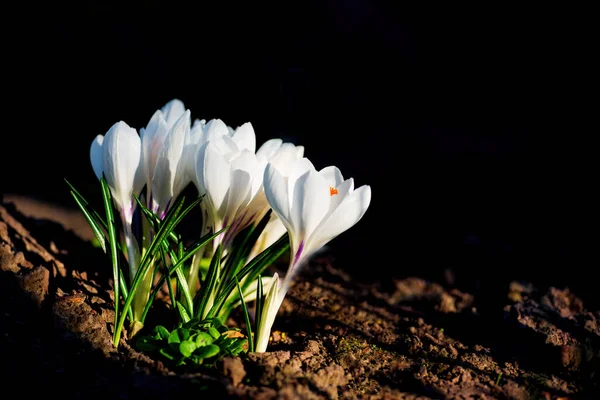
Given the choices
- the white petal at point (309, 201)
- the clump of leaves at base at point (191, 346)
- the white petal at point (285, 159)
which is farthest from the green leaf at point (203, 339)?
the white petal at point (285, 159)

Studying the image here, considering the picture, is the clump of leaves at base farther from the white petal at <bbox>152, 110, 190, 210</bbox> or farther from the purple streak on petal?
the white petal at <bbox>152, 110, 190, 210</bbox>

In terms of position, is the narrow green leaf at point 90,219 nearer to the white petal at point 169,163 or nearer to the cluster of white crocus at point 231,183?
the cluster of white crocus at point 231,183

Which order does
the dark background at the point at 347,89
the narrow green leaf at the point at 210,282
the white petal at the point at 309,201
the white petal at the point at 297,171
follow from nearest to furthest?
the white petal at the point at 309,201 < the white petal at the point at 297,171 < the narrow green leaf at the point at 210,282 < the dark background at the point at 347,89

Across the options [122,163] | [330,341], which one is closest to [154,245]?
[122,163]

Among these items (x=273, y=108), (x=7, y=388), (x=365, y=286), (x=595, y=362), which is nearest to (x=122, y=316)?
(x=7, y=388)

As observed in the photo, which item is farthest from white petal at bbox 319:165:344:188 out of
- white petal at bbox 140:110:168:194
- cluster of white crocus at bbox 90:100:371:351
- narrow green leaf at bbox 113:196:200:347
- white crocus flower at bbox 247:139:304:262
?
white petal at bbox 140:110:168:194

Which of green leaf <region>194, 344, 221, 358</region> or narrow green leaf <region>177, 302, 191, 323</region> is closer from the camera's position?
green leaf <region>194, 344, 221, 358</region>

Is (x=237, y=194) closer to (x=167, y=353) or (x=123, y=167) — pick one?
(x=123, y=167)
